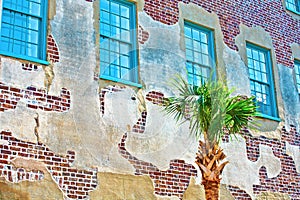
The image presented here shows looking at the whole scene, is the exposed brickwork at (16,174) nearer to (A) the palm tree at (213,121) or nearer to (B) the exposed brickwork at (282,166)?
(A) the palm tree at (213,121)

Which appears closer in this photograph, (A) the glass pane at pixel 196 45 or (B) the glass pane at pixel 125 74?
(B) the glass pane at pixel 125 74

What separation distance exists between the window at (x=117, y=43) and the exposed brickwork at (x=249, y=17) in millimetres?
675

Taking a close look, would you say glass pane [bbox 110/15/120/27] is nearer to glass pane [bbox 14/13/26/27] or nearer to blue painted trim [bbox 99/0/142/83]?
blue painted trim [bbox 99/0/142/83]

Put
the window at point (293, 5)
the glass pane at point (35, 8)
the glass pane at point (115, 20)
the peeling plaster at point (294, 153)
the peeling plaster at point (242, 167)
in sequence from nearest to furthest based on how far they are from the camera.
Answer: the glass pane at point (35, 8) < the glass pane at point (115, 20) < the peeling plaster at point (242, 167) < the peeling plaster at point (294, 153) < the window at point (293, 5)

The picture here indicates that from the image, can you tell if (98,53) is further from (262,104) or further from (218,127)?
(262,104)

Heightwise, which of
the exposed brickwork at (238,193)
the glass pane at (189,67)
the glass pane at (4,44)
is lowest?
the exposed brickwork at (238,193)

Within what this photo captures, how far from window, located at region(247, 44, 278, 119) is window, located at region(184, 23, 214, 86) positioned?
58.8 inches

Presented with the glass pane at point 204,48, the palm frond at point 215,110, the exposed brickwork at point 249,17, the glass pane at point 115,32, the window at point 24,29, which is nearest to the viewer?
the palm frond at point 215,110

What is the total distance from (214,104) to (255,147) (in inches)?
152

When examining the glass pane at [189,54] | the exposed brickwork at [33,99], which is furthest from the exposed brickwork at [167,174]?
the glass pane at [189,54]

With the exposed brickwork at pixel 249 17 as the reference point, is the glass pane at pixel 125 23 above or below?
below

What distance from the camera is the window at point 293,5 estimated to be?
52.7 ft

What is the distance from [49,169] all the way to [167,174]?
109 inches

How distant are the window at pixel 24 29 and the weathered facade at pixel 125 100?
22mm
